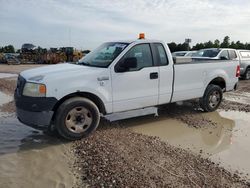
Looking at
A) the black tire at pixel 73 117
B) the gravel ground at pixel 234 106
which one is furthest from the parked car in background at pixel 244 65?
the black tire at pixel 73 117

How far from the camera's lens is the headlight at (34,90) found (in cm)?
508

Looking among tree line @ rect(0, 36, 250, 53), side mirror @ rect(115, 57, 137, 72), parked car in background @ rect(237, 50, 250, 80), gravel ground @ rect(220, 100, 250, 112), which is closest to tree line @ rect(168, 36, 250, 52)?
tree line @ rect(0, 36, 250, 53)

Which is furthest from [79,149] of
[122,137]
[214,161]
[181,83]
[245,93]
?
[245,93]

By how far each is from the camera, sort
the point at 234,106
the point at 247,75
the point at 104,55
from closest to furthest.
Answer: the point at 104,55 < the point at 234,106 < the point at 247,75

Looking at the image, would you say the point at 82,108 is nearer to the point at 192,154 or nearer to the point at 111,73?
the point at 111,73

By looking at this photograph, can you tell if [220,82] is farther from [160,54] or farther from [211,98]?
[160,54]

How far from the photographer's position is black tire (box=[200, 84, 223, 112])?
24.7ft

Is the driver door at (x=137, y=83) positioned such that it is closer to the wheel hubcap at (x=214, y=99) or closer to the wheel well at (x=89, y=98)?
the wheel well at (x=89, y=98)

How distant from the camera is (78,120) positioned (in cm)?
545

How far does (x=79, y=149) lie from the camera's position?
500cm

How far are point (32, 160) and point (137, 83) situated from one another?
2.57 meters

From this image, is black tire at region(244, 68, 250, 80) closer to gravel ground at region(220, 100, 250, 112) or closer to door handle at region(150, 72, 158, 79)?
gravel ground at region(220, 100, 250, 112)

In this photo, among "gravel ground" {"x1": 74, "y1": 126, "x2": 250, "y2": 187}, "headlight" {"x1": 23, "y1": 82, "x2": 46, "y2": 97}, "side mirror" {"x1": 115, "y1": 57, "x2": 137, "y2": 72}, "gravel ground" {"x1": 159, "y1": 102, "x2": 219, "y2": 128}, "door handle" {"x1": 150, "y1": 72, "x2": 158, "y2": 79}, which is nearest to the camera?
"gravel ground" {"x1": 74, "y1": 126, "x2": 250, "y2": 187}

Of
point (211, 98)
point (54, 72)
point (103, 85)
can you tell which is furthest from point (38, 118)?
point (211, 98)
